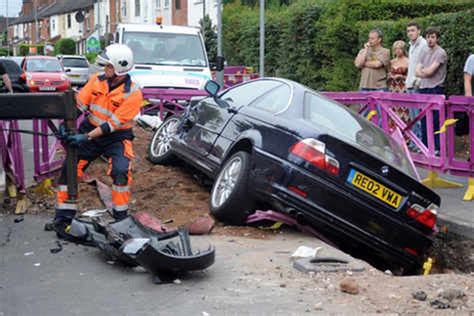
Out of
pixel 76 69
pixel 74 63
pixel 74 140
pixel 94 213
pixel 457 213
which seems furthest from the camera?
pixel 74 63

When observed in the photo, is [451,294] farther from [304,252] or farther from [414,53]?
[414,53]

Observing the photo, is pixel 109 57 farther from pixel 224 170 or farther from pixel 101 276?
pixel 101 276

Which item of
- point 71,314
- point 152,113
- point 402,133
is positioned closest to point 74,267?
point 71,314

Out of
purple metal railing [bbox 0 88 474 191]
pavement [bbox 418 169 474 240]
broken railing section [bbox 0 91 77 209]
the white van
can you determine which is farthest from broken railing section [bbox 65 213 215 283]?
the white van

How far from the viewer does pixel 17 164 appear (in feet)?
29.7

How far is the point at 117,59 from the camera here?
24.5 feet

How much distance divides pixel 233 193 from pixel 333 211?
1016mm

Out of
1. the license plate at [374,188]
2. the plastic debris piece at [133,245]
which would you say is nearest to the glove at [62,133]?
the plastic debris piece at [133,245]

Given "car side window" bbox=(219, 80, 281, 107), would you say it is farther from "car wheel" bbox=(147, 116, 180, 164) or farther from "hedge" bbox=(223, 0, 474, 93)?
"hedge" bbox=(223, 0, 474, 93)

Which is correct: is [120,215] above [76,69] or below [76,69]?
below

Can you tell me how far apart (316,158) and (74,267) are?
2229 mm

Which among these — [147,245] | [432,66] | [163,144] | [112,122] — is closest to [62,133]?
[112,122]

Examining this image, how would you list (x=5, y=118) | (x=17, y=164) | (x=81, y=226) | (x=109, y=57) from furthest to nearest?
(x=17, y=164) < (x=109, y=57) < (x=81, y=226) < (x=5, y=118)

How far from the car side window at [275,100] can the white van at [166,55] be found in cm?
709
